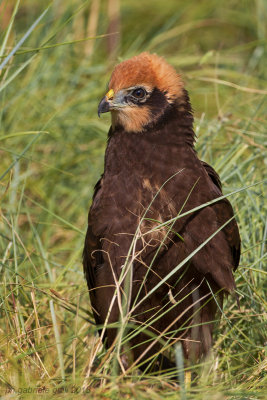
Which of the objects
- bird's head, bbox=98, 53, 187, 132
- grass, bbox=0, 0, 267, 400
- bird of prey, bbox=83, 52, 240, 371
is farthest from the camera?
bird's head, bbox=98, 53, 187, 132

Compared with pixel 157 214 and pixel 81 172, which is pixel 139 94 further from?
pixel 81 172

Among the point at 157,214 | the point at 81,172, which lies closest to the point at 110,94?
the point at 157,214

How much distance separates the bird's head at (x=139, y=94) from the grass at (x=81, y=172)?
0.78 ft

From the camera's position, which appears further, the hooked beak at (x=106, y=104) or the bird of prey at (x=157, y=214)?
the hooked beak at (x=106, y=104)

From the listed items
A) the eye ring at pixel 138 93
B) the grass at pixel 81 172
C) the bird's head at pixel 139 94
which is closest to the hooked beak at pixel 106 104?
the bird's head at pixel 139 94

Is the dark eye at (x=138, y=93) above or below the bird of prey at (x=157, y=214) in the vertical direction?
above

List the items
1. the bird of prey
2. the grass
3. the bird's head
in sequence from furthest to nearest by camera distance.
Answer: the bird's head → the bird of prey → the grass

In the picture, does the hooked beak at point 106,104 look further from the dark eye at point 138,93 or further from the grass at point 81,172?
the grass at point 81,172

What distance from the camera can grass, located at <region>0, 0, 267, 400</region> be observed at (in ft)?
9.06

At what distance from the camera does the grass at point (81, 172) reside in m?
2.76

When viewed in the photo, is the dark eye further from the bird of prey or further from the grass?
the grass

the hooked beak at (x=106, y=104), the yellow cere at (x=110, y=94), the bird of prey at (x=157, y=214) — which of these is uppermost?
the yellow cere at (x=110, y=94)

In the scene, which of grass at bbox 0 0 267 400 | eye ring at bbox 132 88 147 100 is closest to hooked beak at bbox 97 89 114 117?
eye ring at bbox 132 88 147 100

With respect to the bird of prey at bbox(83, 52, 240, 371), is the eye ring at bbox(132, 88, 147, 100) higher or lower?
higher
